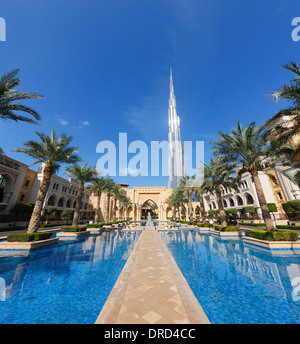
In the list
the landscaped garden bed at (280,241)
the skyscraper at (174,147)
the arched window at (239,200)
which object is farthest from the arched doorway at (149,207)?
the skyscraper at (174,147)

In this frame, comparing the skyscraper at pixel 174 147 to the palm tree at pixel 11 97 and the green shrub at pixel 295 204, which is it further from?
the palm tree at pixel 11 97

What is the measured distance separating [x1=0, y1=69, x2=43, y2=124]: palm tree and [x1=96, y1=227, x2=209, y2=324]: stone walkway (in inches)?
436

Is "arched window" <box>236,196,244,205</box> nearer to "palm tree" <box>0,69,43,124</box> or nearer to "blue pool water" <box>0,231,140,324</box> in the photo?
"blue pool water" <box>0,231,140,324</box>

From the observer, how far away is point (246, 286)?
518 cm

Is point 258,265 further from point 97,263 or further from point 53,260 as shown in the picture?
point 53,260

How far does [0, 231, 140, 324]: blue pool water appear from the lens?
12.0ft

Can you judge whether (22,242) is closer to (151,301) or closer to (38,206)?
(38,206)

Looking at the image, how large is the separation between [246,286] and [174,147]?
7118 inches

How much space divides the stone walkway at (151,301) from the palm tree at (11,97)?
36.4 ft

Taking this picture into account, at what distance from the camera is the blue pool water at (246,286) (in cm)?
363

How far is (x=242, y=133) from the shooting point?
12.2 meters
